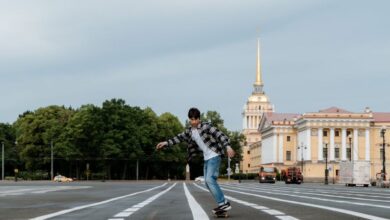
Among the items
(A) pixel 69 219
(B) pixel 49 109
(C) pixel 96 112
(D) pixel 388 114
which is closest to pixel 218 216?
(A) pixel 69 219

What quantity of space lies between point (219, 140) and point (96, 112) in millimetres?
102841

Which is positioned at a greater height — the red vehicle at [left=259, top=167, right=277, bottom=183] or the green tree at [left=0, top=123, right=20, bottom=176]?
the green tree at [left=0, top=123, right=20, bottom=176]

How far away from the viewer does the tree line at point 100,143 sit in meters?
113

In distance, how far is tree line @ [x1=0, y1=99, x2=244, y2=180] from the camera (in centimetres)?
11294

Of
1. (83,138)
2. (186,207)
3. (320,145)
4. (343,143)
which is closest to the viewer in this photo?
(186,207)

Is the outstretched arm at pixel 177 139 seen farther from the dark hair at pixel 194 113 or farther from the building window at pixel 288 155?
the building window at pixel 288 155

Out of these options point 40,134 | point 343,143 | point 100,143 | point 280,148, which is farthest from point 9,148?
point 343,143

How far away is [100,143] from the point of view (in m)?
113

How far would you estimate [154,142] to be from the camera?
122 meters

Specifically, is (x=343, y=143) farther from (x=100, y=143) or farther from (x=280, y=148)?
(x=100, y=143)

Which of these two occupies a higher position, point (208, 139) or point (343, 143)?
point (343, 143)

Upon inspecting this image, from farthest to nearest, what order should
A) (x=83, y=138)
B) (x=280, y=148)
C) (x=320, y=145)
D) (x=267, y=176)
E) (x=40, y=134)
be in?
(x=280, y=148)
(x=320, y=145)
(x=40, y=134)
(x=83, y=138)
(x=267, y=176)

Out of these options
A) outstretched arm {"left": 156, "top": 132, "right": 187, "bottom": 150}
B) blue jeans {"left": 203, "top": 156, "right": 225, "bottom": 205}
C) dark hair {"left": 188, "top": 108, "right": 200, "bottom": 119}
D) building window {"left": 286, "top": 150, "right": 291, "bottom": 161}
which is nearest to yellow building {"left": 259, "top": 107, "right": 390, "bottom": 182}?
building window {"left": 286, "top": 150, "right": 291, "bottom": 161}

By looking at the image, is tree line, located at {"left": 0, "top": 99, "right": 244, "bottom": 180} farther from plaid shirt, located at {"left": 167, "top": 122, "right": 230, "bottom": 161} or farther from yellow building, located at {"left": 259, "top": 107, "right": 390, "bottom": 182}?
plaid shirt, located at {"left": 167, "top": 122, "right": 230, "bottom": 161}
